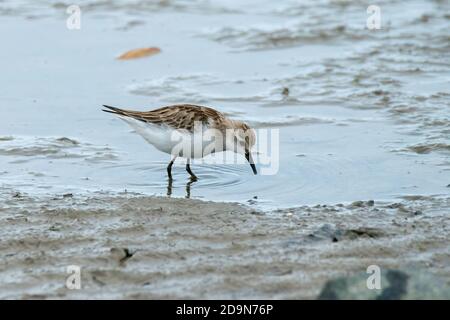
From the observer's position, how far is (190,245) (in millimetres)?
6844

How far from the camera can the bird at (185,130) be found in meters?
8.79

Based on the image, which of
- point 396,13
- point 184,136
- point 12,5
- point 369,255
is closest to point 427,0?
point 396,13

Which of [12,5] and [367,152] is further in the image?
[12,5]

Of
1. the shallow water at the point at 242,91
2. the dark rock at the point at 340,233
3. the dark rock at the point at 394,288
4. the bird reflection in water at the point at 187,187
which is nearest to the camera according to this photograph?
the dark rock at the point at 394,288

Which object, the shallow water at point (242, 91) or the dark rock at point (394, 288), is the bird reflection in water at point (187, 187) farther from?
the dark rock at point (394, 288)

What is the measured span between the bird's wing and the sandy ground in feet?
3.20

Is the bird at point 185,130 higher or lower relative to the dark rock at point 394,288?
higher

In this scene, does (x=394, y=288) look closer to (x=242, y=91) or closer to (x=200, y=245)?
(x=200, y=245)

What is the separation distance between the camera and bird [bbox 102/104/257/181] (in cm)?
879

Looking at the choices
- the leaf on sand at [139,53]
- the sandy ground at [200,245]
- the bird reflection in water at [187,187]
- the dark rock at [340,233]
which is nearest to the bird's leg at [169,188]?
the bird reflection in water at [187,187]

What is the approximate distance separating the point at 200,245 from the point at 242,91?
15.8ft

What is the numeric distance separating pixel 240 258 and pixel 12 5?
375 inches
